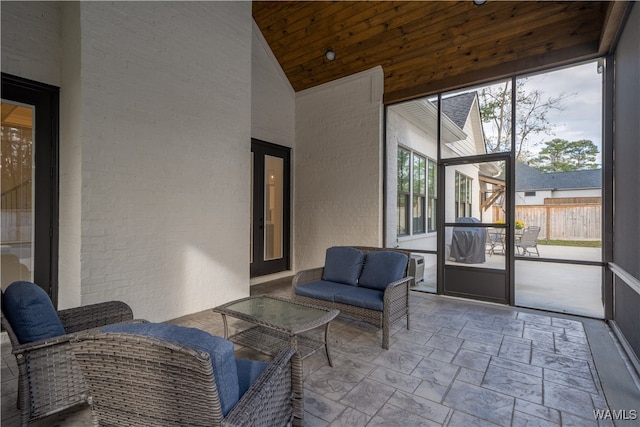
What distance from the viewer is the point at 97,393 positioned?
1.40 metres

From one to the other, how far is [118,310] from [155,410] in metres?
1.52

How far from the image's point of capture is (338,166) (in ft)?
19.7

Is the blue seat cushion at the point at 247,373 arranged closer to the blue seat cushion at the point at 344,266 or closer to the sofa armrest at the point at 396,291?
the sofa armrest at the point at 396,291

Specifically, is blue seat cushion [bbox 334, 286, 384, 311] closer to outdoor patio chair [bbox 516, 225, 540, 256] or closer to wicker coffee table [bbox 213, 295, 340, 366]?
wicker coffee table [bbox 213, 295, 340, 366]

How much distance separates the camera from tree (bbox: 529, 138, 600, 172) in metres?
3.85

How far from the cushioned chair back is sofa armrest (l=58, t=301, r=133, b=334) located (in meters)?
1.20

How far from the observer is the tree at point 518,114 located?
4203mm

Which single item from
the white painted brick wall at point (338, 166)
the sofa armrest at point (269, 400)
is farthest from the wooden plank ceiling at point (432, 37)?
the sofa armrest at point (269, 400)

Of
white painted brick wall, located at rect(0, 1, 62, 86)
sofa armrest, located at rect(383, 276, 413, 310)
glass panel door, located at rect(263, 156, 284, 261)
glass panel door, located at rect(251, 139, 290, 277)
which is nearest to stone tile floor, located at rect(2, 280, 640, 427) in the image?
sofa armrest, located at rect(383, 276, 413, 310)

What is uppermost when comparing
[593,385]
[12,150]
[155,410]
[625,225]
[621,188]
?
[12,150]

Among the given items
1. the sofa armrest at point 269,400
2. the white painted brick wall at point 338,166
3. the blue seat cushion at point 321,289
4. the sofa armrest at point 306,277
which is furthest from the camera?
the white painted brick wall at point 338,166

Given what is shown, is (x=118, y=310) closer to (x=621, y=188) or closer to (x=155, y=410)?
(x=155, y=410)

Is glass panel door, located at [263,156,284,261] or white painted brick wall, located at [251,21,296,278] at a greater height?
white painted brick wall, located at [251,21,296,278]

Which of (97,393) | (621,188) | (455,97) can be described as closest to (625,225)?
(621,188)
